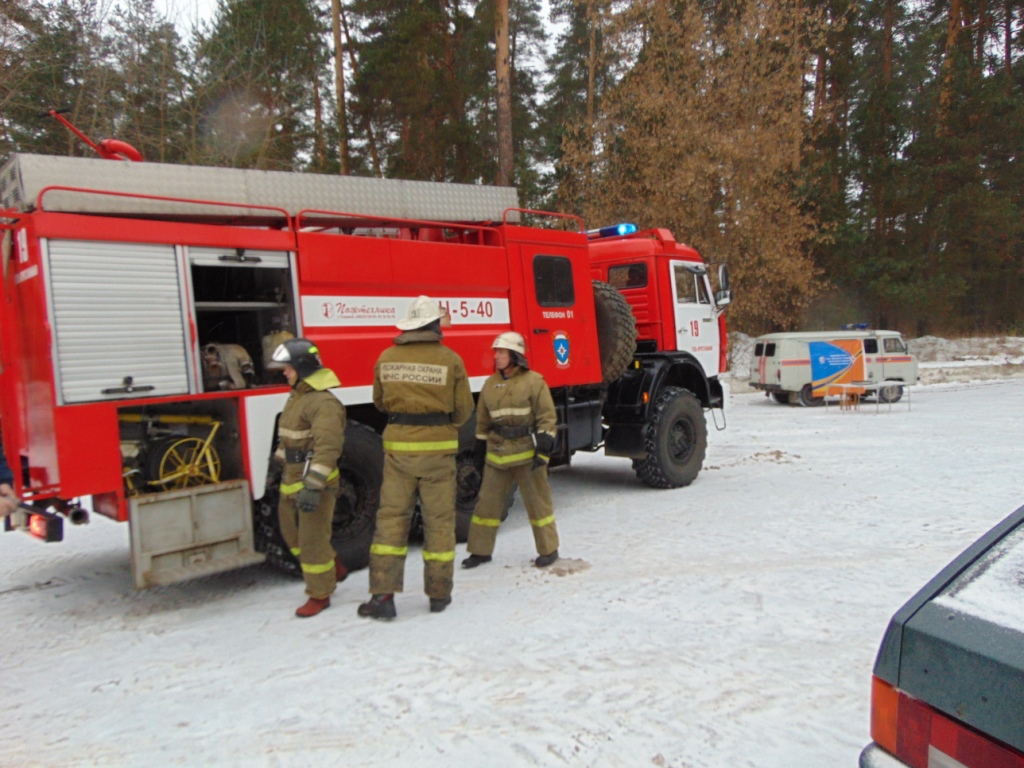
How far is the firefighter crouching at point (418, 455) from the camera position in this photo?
4.22 metres

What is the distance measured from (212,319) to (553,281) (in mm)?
2942

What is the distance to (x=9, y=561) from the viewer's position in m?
5.69

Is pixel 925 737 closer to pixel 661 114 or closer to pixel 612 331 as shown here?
pixel 612 331

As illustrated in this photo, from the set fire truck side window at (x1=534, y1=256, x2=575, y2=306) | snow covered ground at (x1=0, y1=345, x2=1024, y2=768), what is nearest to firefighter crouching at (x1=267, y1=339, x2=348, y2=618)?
snow covered ground at (x1=0, y1=345, x2=1024, y2=768)

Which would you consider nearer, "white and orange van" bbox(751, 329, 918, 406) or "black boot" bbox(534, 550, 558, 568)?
"black boot" bbox(534, 550, 558, 568)

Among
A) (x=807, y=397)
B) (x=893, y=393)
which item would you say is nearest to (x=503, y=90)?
(x=807, y=397)

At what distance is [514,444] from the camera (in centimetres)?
503

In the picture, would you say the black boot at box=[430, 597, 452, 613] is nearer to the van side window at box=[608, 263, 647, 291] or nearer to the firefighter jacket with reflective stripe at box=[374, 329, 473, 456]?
the firefighter jacket with reflective stripe at box=[374, 329, 473, 456]

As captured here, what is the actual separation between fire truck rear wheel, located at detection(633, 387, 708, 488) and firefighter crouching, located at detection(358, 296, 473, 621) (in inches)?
147

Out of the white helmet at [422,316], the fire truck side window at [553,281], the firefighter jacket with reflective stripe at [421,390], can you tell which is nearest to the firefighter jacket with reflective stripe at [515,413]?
the firefighter jacket with reflective stripe at [421,390]

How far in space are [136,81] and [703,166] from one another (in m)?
13.0

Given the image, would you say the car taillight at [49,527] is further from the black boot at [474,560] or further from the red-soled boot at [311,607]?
the black boot at [474,560]

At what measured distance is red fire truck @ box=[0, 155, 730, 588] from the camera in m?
4.00

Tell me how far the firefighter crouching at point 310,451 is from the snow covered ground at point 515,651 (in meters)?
0.29
